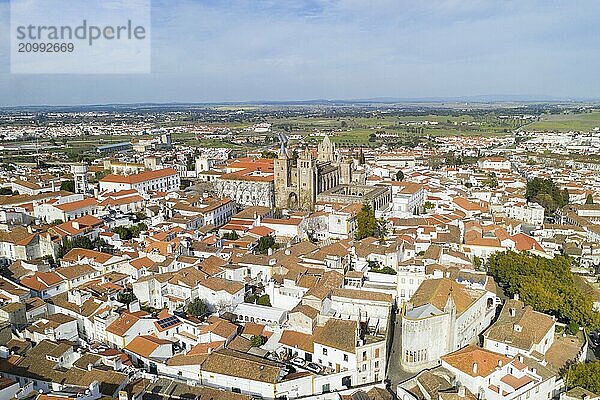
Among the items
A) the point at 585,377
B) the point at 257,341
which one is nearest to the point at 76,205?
the point at 257,341

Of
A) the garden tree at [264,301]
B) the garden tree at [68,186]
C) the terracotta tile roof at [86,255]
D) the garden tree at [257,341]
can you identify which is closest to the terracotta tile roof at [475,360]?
the garden tree at [257,341]

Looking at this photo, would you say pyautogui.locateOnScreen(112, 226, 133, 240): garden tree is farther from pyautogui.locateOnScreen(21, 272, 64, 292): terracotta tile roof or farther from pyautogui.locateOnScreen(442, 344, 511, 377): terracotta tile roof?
pyautogui.locateOnScreen(442, 344, 511, 377): terracotta tile roof

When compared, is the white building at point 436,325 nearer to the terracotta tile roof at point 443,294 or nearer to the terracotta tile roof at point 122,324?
the terracotta tile roof at point 443,294

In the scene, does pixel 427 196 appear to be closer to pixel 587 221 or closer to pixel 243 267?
pixel 587 221

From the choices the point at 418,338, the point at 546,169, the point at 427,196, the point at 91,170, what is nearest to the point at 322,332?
the point at 418,338

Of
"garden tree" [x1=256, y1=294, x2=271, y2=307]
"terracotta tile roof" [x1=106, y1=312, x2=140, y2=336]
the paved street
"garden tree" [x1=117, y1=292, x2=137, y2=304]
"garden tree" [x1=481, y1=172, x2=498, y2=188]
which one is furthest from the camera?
"garden tree" [x1=481, y1=172, x2=498, y2=188]

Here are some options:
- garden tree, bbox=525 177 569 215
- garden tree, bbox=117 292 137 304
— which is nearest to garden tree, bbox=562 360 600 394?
garden tree, bbox=117 292 137 304
